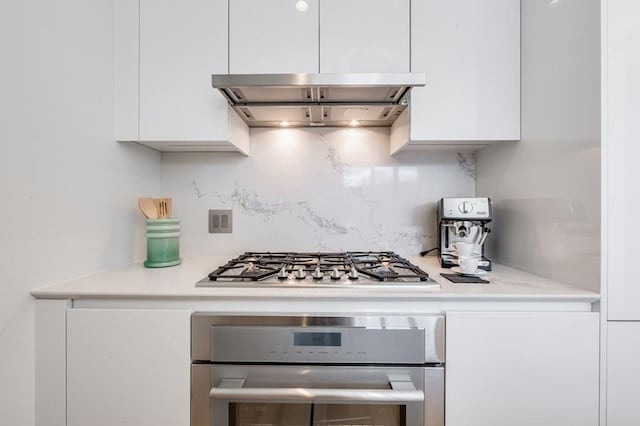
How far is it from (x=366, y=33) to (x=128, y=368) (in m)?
1.38

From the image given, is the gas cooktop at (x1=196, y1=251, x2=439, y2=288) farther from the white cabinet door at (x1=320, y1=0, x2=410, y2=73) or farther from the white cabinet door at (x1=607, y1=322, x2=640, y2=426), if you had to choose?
the white cabinet door at (x1=320, y1=0, x2=410, y2=73)

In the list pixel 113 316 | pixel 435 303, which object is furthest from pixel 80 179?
pixel 435 303

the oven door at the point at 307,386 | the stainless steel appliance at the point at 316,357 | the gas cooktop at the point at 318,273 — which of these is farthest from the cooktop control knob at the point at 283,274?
the oven door at the point at 307,386

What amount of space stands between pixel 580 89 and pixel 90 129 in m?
1.61

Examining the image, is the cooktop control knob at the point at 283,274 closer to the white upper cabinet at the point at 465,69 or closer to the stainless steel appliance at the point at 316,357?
the stainless steel appliance at the point at 316,357

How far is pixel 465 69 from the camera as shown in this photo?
3.95ft

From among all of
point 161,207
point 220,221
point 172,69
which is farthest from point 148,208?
point 172,69

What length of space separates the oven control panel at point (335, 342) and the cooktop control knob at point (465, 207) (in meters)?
0.57

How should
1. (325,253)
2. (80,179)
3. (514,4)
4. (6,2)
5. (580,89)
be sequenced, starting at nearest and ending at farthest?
(6,2) < (580,89) < (80,179) < (514,4) < (325,253)

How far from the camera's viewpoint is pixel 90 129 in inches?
43.9

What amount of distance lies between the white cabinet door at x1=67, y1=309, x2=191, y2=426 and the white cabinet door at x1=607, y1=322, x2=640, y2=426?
47.3 inches

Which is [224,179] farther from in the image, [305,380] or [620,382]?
[620,382]

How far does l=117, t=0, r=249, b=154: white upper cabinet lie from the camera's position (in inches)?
47.9

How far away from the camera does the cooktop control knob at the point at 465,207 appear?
1.30m
